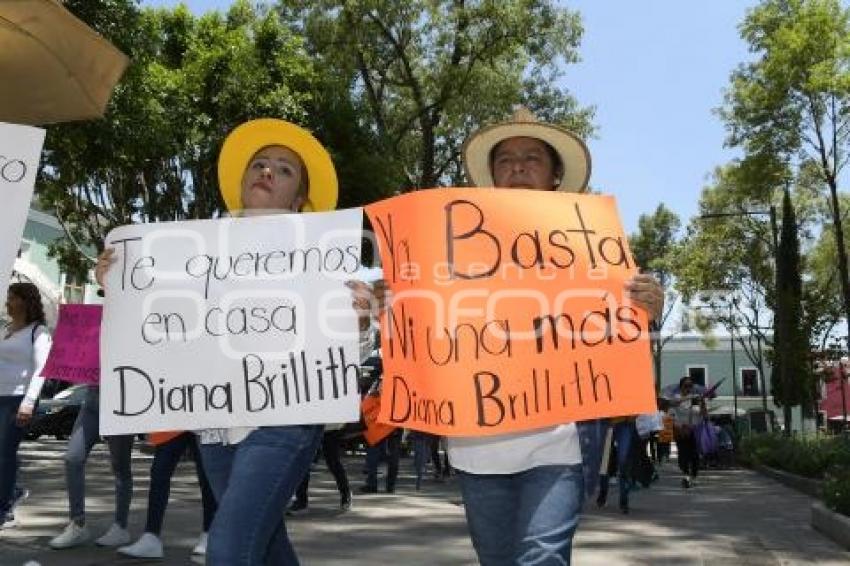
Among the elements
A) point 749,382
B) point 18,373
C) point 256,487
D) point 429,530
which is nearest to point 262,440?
point 256,487

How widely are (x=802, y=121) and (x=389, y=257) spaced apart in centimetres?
2528

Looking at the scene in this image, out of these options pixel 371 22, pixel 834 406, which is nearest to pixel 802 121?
pixel 371 22

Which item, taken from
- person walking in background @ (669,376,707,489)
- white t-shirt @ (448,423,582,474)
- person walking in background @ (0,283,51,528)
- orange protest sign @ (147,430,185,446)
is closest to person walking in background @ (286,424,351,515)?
person walking in background @ (0,283,51,528)

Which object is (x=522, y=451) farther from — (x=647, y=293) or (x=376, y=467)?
(x=376, y=467)

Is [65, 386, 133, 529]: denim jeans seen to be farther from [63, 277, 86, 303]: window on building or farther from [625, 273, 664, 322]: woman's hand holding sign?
[63, 277, 86, 303]: window on building

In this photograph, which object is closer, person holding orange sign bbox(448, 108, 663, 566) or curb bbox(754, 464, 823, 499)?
person holding orange sign bbox(448, 108, 663, 566)

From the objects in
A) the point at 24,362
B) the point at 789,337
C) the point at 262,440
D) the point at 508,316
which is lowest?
the point at 262,440

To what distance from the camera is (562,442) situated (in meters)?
3.11

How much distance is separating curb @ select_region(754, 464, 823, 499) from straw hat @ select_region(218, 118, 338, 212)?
1141cm

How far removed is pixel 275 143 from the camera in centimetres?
384

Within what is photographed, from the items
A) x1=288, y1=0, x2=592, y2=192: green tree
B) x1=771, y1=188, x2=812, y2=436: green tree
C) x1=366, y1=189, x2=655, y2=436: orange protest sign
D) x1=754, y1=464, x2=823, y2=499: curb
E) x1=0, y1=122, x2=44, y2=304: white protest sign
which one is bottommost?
x1=754, y1=464, x2=823, y2=499: curb

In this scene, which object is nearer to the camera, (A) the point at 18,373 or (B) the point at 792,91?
(A) the point at 18,373

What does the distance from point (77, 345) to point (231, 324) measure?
3502mm

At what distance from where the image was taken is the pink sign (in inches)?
256
